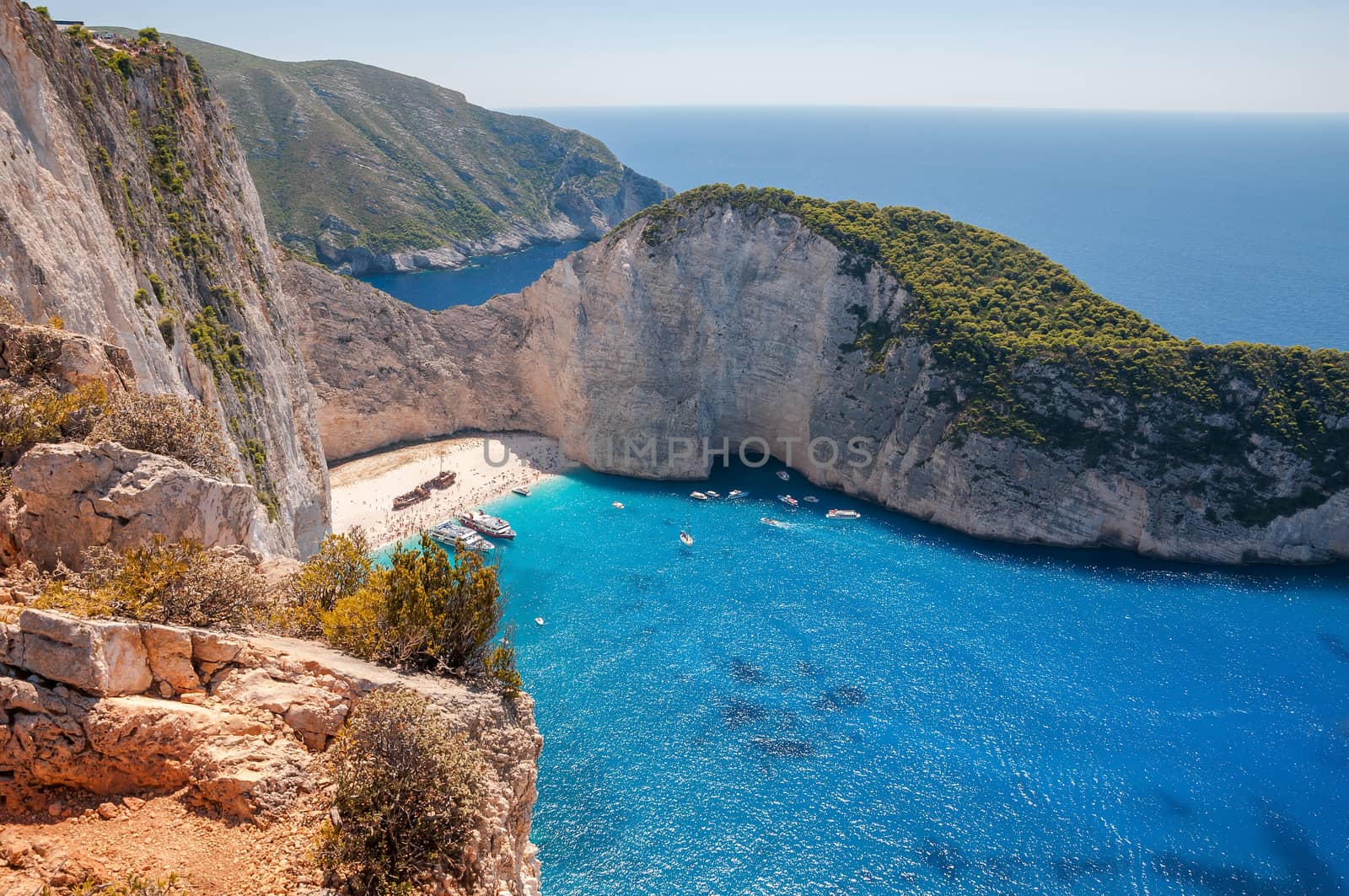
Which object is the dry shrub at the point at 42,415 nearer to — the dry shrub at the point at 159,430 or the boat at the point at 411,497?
the dry shrub at the point at 159,430

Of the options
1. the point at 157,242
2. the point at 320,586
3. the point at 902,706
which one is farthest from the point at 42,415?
the point at 902,706

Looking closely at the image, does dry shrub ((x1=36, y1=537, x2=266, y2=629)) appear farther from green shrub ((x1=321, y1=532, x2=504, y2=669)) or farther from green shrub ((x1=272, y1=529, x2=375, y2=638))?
green shrub ((x1=321, y1=532, x2=504, y2=669))

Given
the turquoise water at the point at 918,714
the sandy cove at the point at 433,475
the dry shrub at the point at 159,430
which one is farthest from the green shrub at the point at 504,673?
the sandy cove at the point at 433,475

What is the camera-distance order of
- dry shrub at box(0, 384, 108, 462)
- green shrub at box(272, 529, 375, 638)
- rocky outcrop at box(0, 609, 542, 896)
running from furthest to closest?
green shrub at box(272, 529, 375, 638) → dry shrub at box(0, 384, 108, 462) → rocky outcrop at box(0, 609, 542, 896)

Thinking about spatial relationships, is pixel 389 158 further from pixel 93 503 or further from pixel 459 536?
pixel 93 503

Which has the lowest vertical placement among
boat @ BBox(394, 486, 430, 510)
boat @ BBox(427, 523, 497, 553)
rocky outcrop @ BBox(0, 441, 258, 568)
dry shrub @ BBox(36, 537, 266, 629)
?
boat @ BBox(427, 523, 497, 553)

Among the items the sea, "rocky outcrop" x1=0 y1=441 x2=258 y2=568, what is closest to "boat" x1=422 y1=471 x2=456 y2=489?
the sea

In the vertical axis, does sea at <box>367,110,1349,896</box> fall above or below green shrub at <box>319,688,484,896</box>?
below

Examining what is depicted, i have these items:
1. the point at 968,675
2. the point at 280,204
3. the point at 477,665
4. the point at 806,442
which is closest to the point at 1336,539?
the point at 968,675
